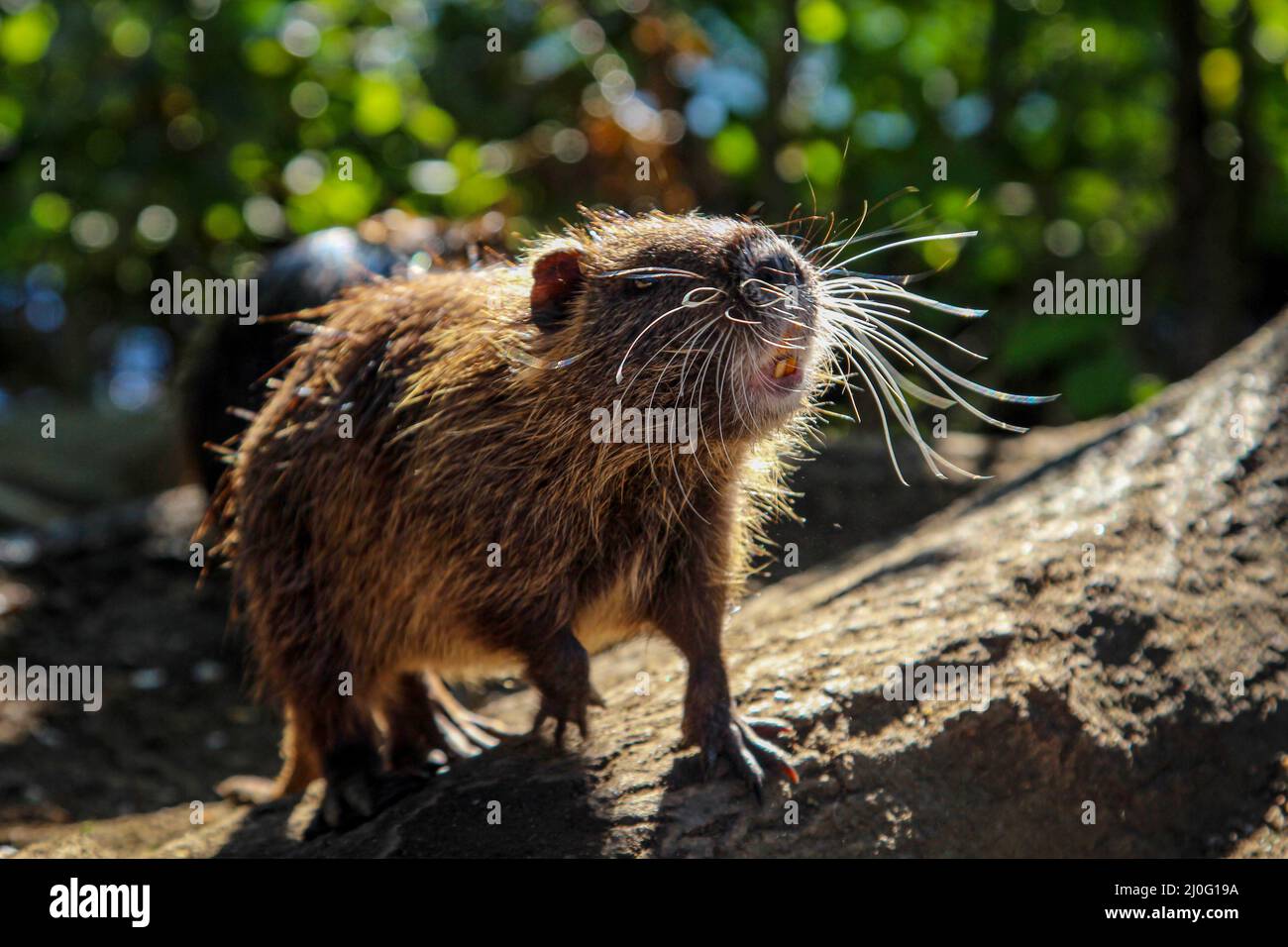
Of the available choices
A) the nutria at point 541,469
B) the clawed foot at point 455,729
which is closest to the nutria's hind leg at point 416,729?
the clawed foot at point 455,729

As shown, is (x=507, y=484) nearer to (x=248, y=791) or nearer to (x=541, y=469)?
(x=541, y=469)

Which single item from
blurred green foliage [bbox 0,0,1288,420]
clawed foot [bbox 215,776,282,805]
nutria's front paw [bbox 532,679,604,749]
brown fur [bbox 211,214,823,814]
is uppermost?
blurred green foliage [bbox 0,0,1288,420]

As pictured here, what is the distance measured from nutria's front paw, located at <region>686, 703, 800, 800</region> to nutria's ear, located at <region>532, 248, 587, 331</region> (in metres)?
1.07

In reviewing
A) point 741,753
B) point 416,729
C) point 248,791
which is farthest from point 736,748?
point 248,791

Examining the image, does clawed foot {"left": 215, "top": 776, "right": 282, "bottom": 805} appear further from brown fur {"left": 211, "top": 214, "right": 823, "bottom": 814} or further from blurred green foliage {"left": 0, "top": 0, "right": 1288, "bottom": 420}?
blurred green foliage {"left": 0, "top": 0, "right": 1288, "bottom": 420}

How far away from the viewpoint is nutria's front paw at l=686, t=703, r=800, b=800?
3201 mm

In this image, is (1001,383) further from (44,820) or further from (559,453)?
(44,820)

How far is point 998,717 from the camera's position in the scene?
3.27m

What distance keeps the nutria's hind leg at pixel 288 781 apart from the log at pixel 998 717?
17 centimetres

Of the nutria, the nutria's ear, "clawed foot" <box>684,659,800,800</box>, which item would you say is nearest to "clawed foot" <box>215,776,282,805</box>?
the nutria

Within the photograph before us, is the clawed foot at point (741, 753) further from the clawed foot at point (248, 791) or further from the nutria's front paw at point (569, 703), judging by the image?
the clawed foot at point (248, 791)

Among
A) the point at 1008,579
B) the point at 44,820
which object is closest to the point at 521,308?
the point at 1008,579

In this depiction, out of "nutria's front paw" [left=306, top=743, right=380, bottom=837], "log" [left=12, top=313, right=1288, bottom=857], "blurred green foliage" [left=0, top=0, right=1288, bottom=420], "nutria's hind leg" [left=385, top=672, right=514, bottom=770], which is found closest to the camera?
"log" [left=12, top=313, right=1288, bottom=857]

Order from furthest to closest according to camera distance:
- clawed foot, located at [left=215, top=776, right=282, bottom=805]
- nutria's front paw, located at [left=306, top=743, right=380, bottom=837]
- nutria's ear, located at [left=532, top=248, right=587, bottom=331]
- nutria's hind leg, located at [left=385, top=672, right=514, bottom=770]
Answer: clawed foot, located at [left=215, top=776, right=282, bottom=805], nutria's hind leg, located at [left=385, top=672, right=514, bottom=770], nutria's front paw, located at [left=306, top=743, right=380, bottom=837], nutria's ear, located at [left=532, top=248, right=587, bottom=331]
